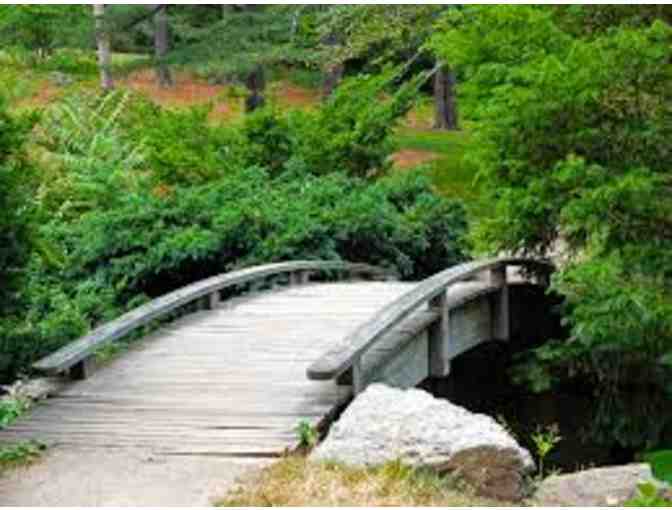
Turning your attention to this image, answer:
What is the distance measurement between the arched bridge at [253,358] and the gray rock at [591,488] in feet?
5.07

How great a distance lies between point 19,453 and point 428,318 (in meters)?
4.36

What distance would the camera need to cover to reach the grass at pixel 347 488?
6.44m

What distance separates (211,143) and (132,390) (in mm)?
10882

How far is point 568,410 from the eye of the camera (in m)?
14.2

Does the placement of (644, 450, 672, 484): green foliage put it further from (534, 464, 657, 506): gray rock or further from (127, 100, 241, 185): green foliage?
(127, 100, 241, 185): green foliage

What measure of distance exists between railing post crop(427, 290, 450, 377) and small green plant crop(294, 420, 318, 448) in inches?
134

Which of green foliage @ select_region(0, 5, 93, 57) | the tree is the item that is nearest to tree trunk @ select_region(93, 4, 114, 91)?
green foliage @ select_region(0, 5, 93, 57)

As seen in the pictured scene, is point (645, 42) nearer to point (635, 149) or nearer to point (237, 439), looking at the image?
point (635, 149)

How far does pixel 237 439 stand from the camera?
7.89 meters

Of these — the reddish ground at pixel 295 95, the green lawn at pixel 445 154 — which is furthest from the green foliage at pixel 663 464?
the reddish ground at pixel 295 95

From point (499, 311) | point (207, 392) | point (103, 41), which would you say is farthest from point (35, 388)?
point (103, 41)

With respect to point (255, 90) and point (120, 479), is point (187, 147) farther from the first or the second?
point (255, 90)

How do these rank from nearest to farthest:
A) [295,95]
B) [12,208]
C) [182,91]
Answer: [12,208]
[182,91]
[295,95]

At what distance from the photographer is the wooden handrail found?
8.22 m
